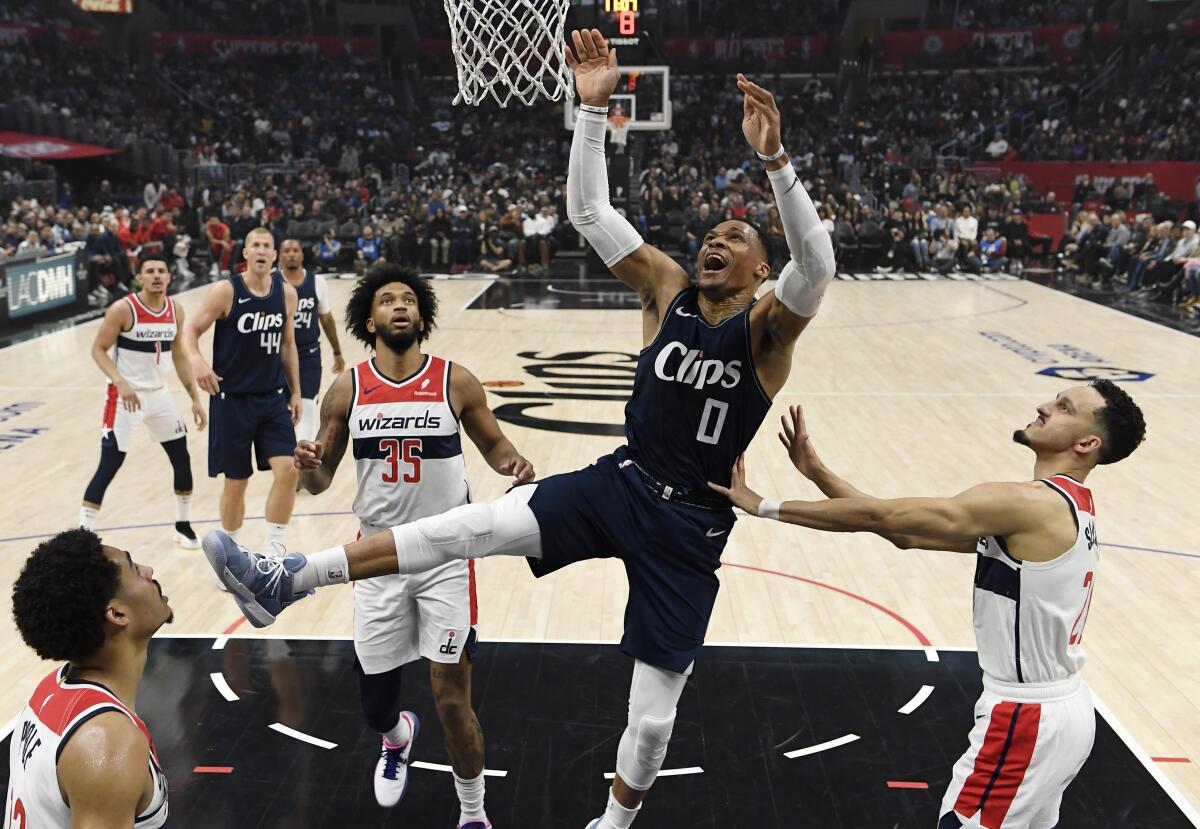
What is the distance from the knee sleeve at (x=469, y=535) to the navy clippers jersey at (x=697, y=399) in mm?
440

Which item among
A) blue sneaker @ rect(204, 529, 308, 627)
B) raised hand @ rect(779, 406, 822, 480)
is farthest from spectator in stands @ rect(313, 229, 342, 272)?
raised hand @ rect(779, 406, 822, 480)

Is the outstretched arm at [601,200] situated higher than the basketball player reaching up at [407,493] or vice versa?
the outstretched arm at [601,200]

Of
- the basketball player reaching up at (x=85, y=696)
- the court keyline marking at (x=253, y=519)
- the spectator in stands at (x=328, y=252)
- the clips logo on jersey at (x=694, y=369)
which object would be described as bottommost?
the spectator in stands at (x=328, y=252)

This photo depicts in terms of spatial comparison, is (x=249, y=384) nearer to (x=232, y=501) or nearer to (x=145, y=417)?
(x=232, y=501)

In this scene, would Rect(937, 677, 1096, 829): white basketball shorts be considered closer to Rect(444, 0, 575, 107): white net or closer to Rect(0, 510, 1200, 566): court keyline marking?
Rect(0, 510, 1200, 566): court keyline marking

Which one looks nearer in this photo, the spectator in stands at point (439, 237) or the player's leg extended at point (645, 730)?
the player's leg extended at point (645, 730)

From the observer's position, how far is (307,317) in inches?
311

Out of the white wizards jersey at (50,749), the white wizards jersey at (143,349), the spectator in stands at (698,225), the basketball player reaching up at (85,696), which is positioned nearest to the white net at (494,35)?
the white wizards jersey at (143,349)

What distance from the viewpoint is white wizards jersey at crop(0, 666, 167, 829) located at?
7.84 ft

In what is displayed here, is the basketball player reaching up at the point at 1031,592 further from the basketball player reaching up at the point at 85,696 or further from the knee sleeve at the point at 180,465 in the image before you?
the knee sleeve at the point at 180,465

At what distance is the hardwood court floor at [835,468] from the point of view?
5.87 metres

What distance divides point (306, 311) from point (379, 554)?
467 centimetres

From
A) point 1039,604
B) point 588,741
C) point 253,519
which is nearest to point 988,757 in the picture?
point 1039,604

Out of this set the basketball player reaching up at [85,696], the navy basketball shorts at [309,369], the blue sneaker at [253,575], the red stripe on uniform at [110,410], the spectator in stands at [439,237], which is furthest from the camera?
the spectator in stands at [439,237]
